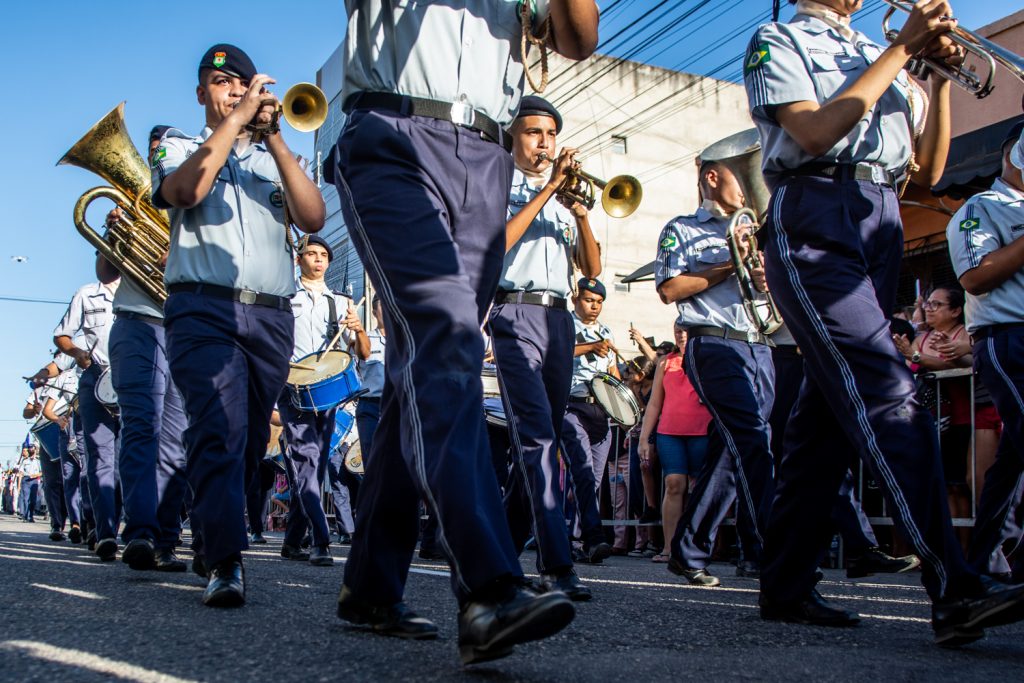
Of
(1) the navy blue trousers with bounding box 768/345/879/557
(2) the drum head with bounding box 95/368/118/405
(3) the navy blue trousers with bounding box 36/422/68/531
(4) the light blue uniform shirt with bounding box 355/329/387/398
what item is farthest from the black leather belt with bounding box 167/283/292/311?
(3) the navy blue trousers with bounding box 36/422/68/531

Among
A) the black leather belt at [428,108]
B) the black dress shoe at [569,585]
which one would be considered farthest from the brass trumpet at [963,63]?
the black dress shoe at [569,585]

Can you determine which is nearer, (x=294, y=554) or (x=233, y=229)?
(x=233, y=229)

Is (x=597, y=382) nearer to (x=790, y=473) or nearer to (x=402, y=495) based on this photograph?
(x=790, y=473)

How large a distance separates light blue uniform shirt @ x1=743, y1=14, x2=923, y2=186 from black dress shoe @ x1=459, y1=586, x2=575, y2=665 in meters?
1.86

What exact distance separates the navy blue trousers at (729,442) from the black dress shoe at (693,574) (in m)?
0.03

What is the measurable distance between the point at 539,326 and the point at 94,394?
4299mm

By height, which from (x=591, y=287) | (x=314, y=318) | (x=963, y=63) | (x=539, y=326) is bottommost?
(x=539, y=326)

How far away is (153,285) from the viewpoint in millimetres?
6164

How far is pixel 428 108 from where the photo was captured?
2869 millimetres

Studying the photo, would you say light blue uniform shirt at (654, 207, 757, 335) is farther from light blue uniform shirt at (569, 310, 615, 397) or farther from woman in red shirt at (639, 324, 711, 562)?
light blue uniform shirt at (569, 310, 615, 397)

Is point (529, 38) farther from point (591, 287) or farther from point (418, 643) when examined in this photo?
point (591, 287)

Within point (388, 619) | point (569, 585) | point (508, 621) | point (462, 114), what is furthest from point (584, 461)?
point (508, 621)

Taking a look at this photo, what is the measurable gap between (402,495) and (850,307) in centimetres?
142

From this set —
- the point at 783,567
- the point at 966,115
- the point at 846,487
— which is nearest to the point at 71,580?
the point at 783,567
